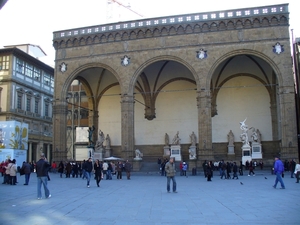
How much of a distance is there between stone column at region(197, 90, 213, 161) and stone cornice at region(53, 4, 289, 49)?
5.82 meters

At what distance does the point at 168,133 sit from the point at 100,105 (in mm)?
8587

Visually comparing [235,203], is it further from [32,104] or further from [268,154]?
[32,104]

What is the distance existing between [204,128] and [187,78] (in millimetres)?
9427

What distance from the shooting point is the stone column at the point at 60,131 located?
31.8 meters

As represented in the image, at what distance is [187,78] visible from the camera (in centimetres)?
3659

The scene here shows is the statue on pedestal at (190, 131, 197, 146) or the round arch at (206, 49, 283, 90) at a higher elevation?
the round arch at (206, 49, 283, 90)

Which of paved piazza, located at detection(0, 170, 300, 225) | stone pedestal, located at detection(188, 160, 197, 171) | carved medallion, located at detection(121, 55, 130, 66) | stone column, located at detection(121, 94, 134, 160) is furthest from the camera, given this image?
carved medallion, located at detection(121, 55, 130, 66)

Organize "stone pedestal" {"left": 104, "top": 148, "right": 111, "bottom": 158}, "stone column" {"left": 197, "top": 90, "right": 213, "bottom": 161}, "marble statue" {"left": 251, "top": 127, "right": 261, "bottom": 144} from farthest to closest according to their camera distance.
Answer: "stone pedestal" {"left": 104, "top": 148, "right": 111, "bottom": 158} < "marble statue" {"left": 251, "top": 127, "right": 261, "bottom": 144} < "stone column" {"left": 197, "top": 90, "right": 213, "bottom": 161}

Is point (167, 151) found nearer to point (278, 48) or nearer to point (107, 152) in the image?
point (107, 152)

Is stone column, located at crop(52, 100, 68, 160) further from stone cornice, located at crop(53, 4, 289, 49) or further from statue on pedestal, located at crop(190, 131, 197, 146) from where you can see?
statue on pedestal, located at crop(190, 131, 197, 146)

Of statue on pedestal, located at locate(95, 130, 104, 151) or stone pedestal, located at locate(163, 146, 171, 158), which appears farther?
statue on pedestal, located at locate(95, 130, 104, 151)

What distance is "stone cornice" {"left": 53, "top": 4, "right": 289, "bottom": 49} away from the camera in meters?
28.5

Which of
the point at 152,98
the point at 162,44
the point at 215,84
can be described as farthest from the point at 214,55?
the point at 152,98

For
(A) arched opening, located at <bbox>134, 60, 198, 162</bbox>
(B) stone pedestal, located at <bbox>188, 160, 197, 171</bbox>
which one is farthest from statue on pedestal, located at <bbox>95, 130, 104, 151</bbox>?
(B) stone pedestal, located at <bbox>188, 160, 197, 171</bbox>
